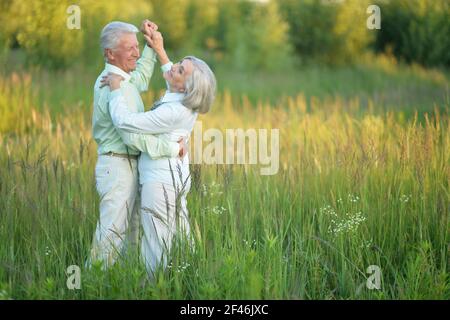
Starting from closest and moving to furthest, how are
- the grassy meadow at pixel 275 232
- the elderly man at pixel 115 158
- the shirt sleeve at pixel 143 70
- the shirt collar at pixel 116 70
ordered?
1. the grassy meadow at pixel 275 232
2. the elderly man at pixel 115 158
3. the shirt collar at pixel 116 70
4. the shirt sleeve at pixel 143 70

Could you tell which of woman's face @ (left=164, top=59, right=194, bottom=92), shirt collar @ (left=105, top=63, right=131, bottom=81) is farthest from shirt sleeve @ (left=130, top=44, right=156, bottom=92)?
woman's face @ (left=164, top=59, right=194, bottom=92)

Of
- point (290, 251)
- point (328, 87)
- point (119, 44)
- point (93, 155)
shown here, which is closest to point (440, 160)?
point (290, 251)

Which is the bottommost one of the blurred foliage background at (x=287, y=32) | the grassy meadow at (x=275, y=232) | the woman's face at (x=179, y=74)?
the grassy meadow at (x=275, y=232)

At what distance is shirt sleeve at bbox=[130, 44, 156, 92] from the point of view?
4.69 metres

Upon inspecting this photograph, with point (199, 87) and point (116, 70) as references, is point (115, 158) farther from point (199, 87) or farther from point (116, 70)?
point (199, 87)

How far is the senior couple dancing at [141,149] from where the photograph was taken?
4.24 metres

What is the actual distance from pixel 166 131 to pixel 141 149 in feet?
0.66

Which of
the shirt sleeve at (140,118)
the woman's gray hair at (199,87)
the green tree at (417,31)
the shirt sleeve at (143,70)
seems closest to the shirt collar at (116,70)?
the shirt sleeve at (143,70)

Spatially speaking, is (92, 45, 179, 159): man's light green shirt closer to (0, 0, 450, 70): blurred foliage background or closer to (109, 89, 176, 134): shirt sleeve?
(109, 89, 176, 134): shirt sleeve

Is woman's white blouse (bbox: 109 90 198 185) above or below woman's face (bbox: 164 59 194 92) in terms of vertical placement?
below

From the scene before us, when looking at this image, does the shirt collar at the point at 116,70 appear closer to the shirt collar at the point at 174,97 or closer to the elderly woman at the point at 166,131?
the elderly woman at the point at 166,131

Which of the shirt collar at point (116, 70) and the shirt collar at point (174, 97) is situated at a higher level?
the shirt collar at point (116, 70)

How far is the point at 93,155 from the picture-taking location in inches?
261

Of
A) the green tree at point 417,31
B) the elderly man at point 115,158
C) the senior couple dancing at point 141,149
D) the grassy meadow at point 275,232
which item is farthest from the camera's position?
the green tree at point 417,31
